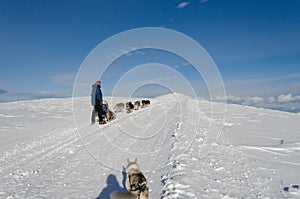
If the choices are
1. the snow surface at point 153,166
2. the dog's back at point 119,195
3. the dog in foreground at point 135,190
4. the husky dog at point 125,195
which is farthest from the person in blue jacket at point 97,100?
the dog's back at point 119,195

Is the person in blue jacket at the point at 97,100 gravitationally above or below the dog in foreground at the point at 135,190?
above

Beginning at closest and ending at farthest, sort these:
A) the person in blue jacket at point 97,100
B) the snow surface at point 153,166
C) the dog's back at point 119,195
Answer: the dog's back at point 119,195 → the snow surface at point 153,166 → the person in blue jacket at point 97,100

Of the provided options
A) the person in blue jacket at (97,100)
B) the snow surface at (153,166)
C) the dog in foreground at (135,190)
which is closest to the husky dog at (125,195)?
the dog in foreground at (135,190)

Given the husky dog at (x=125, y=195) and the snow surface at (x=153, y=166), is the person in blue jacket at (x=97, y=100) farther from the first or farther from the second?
the husky dog at (x=125, y=195)

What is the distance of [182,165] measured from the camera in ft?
17.7

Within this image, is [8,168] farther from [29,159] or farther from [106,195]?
[106,195]

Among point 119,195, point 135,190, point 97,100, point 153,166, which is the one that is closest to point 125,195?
point 119,195

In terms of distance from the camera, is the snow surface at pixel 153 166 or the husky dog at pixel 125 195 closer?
the husky dog at pixel 125 195

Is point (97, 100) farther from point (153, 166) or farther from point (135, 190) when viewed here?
point (135, 190)

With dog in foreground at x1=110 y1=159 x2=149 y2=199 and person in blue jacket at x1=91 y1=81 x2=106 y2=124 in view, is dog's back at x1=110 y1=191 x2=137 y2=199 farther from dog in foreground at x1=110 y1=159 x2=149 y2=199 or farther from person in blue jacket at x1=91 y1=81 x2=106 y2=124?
person in blue jacket at x1=91 y1=81 x2=106 y2=124

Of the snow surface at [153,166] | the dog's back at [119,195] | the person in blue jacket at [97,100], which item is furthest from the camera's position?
the person in blue jacket at [97,100]

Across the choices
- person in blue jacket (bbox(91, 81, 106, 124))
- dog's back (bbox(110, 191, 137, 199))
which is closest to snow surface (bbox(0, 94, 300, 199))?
dog's back (bbox(110, 191, 137, 199))

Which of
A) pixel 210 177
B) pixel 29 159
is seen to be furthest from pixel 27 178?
pixel 210 177

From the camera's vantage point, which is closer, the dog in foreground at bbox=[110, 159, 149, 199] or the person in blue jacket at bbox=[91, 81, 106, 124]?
the dog in foreground at bbox=[110, 159, 149, 199]
